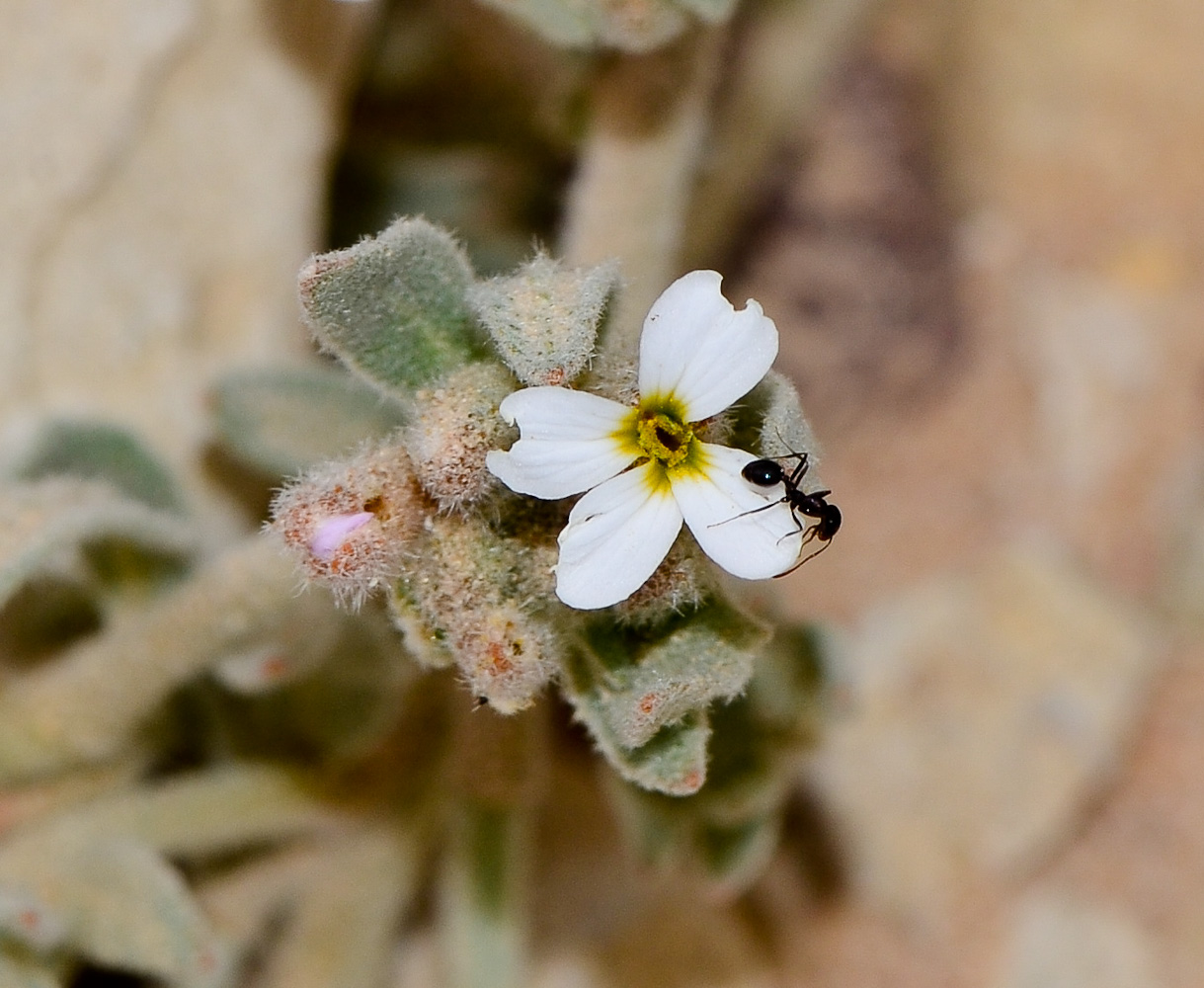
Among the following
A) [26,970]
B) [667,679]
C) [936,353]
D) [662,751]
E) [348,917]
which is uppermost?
[667,679]

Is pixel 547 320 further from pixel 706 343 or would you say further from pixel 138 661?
pixel 138 661

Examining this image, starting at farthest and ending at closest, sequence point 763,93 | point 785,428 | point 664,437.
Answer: point 763,93 → point 664,437 → point 785,428

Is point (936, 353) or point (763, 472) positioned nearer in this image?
point (763, 472)

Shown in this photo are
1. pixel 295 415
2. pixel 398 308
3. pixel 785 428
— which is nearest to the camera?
pixel 785 428

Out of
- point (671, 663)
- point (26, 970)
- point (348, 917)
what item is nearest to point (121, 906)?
point (26, 970)

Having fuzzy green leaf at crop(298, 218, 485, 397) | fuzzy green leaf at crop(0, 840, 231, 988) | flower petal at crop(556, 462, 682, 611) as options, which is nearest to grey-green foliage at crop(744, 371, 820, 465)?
flower petal at crop(556, 462, 682, 611)

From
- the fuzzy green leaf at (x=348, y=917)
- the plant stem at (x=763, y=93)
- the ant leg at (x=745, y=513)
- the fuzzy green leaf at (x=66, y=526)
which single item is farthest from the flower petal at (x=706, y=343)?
the plant stem at (x=763, y=93)

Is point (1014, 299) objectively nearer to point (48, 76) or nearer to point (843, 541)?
point (843, 541)
